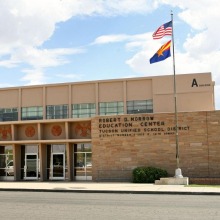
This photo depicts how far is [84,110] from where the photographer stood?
50.1m

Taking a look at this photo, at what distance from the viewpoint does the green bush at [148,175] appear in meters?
26.1

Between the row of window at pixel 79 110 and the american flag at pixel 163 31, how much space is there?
22.4 meters

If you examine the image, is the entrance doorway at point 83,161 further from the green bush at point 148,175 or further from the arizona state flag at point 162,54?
the arizona state flag at point 162,54

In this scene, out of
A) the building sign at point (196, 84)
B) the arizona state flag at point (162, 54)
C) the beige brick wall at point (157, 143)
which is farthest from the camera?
the building sign at point (196, 84)

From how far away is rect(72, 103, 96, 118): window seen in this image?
4959cm

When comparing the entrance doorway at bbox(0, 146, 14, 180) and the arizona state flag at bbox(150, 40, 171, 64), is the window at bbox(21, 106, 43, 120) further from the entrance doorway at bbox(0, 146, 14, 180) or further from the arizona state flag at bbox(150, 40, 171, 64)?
the arizona state flag at bbox(150, 40, 171, 64)

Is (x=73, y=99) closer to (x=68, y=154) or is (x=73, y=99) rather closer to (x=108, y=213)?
(x=68, y=154)

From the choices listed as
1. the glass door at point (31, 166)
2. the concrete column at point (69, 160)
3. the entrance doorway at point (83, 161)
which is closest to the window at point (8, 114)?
the glass door at point (31, 166)

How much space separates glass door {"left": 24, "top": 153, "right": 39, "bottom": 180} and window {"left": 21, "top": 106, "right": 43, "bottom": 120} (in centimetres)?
1904

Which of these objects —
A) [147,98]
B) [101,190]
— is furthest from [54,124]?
[147,98]

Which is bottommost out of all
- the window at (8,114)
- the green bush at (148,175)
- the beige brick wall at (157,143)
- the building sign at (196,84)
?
the green bush at (148,175)

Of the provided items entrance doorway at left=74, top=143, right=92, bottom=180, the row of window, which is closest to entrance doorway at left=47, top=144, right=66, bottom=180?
entrance doorway at left=74, top=143, right=92, bottom=180

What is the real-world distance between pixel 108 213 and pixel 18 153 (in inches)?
873

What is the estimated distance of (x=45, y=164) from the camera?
3194 centimetres
